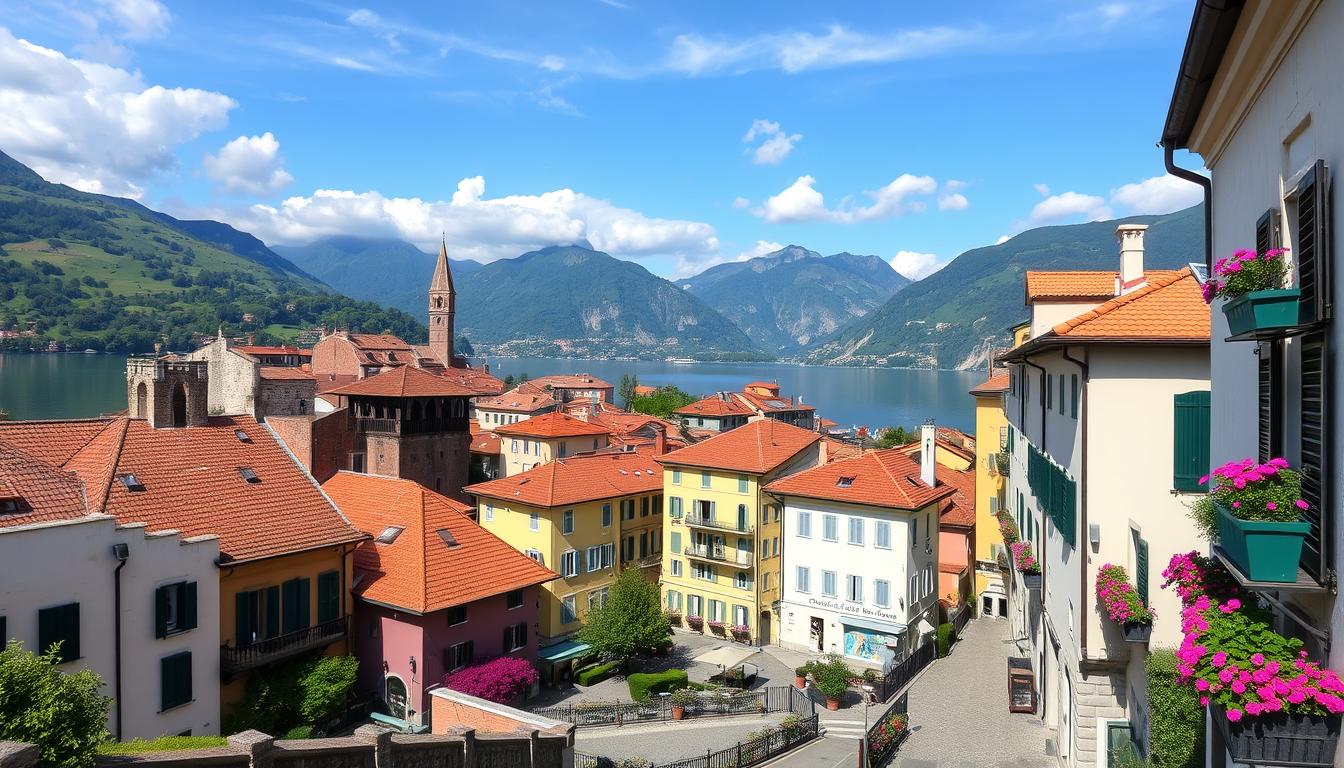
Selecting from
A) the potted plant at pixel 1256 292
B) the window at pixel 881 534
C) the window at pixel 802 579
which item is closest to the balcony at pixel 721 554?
the window at pixel 802 579

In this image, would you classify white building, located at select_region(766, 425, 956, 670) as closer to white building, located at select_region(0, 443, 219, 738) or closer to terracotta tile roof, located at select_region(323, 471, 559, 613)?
terracotta tile roof, located at select_region(323, 471, 559, 613)

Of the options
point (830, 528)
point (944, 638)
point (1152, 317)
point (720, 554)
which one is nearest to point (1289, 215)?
point (1152, 317)

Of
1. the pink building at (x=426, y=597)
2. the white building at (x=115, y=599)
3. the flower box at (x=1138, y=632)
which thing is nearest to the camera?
the flower box at (x=1138, y=632)

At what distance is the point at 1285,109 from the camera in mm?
5684

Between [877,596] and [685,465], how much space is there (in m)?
11.7

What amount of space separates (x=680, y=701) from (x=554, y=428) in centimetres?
3632

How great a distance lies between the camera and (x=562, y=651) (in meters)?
33.3

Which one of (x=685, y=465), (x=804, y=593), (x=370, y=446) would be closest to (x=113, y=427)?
(x=370, y=446)

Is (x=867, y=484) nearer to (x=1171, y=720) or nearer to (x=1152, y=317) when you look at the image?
(x=1152, y=317)

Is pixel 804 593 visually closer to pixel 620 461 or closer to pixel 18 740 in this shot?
pixel 620 461

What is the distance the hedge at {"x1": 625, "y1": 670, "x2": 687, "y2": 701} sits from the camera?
29891 millimetres

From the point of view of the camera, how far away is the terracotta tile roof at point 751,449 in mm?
40281

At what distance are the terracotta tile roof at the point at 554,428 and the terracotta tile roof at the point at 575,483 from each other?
16.2 metres

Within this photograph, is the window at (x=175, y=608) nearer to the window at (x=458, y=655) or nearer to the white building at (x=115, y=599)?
the white building at (x=115, y=599)
